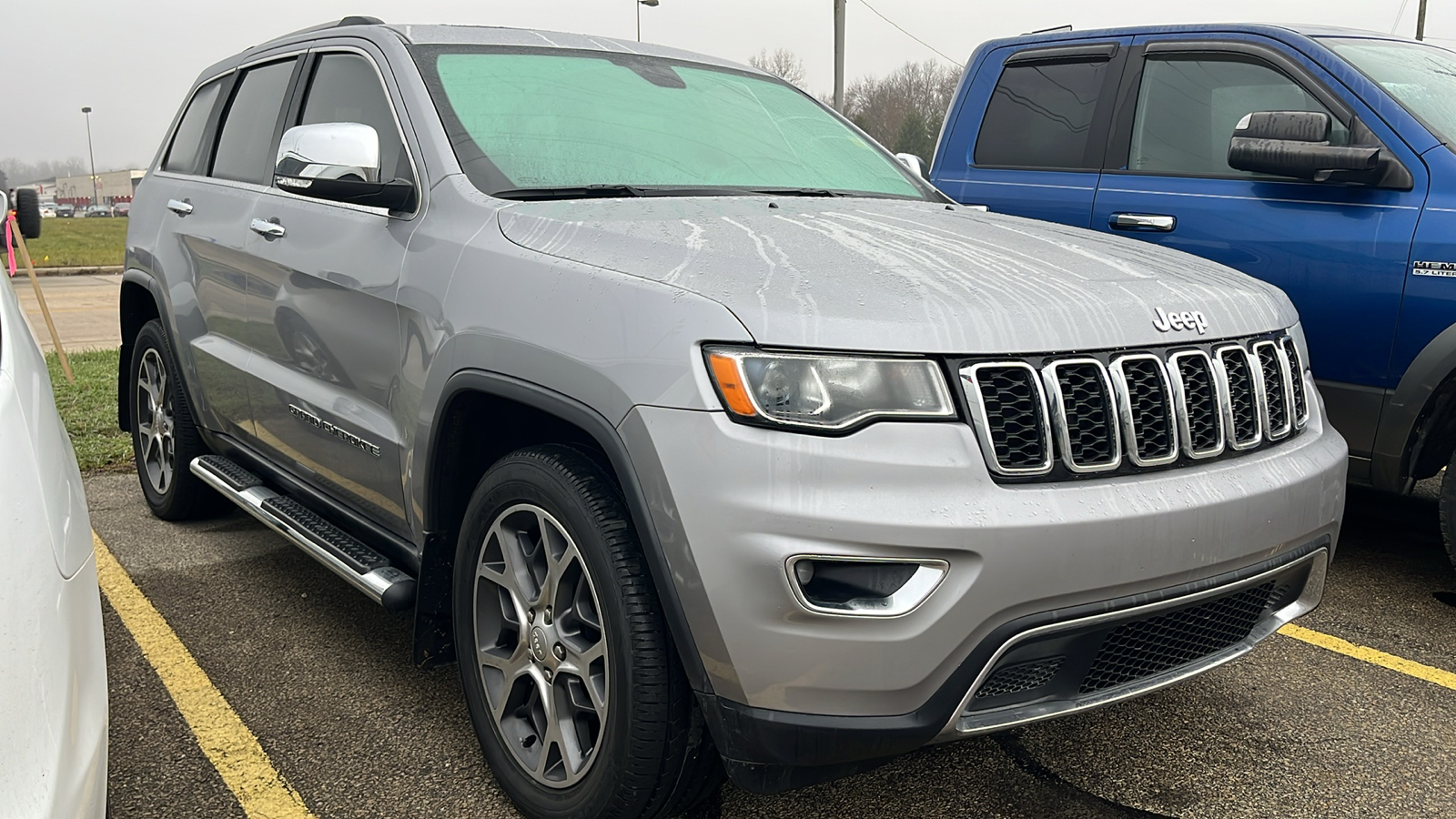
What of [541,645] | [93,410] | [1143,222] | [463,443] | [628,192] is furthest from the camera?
[93,410]

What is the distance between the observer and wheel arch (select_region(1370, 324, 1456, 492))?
12.5ft

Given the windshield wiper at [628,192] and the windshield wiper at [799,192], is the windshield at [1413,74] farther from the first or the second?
the windshield wiper at [628,192]

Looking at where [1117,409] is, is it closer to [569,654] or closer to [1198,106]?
[569,654]

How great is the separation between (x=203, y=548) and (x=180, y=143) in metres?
1.66

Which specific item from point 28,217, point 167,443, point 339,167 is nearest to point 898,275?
point 339,167

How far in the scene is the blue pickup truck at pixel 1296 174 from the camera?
3.92m

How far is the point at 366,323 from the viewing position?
303cm

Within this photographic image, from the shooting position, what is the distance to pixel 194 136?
468 cm

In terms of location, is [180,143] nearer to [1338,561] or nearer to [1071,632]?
[1071,632]

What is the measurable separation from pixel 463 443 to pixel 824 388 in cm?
105

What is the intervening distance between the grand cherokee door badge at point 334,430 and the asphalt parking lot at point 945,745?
2.28 ft

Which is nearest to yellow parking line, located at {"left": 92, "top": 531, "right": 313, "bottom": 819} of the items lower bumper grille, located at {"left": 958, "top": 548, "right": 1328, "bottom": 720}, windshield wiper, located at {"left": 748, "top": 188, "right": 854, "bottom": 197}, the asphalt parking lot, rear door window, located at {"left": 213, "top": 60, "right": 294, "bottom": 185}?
the asphalt parking lot

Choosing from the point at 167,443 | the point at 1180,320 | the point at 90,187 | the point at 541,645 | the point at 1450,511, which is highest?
the point at 1180,320

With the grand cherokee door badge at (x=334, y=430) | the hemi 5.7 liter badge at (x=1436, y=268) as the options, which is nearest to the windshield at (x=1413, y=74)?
the hemi 5.7 liter badge at (x=1436, y=268)
